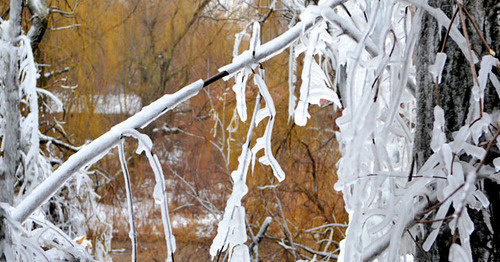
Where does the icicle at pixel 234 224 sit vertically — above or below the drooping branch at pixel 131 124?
below

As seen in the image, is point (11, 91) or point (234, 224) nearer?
point (234, 224)

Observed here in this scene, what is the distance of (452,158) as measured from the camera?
0.46m

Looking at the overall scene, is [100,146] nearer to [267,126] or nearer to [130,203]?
[130,203]

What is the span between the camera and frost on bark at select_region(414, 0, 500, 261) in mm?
533

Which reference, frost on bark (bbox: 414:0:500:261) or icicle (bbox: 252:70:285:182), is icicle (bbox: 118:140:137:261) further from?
frost on bark (bbox: 414:0:500:261)

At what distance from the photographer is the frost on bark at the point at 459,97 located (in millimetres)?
533

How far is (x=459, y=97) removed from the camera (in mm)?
556

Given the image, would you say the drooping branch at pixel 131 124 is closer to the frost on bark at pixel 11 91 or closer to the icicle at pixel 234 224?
the icicle at pixel 234 224

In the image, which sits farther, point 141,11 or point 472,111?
point 141,11

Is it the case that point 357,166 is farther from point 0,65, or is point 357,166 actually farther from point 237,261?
point 0,65

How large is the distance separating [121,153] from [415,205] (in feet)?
1.03

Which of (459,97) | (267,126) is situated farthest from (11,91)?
(459,97)

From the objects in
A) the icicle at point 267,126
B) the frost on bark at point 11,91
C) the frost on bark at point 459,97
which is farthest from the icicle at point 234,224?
the frost on bark at point 11,91

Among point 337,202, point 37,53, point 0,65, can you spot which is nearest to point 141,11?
point 37,53
